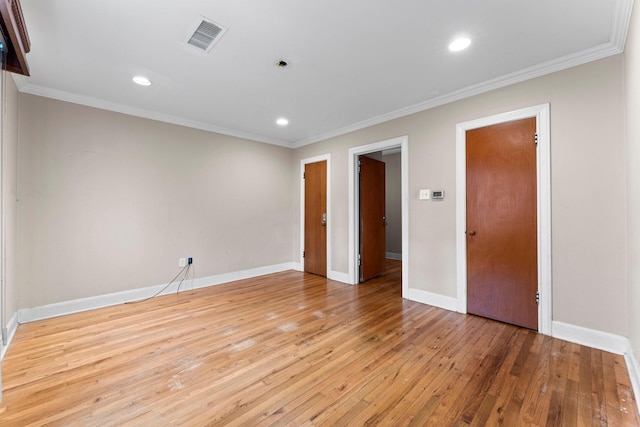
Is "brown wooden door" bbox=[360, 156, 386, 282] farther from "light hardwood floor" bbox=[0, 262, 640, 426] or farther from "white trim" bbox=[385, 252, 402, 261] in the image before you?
"white trim" bbox=[385, 252, 402, 261]

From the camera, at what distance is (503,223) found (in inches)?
109

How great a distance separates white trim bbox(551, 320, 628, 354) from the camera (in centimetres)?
214

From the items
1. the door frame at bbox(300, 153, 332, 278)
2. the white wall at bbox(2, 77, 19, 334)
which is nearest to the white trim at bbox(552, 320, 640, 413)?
the door frame at bbox(300, 153, 332, 278)

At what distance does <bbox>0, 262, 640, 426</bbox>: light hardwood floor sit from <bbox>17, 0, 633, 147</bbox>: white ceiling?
2.54 meters

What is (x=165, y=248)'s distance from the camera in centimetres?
382

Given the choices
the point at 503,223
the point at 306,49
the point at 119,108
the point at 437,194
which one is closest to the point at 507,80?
the point at 437,194

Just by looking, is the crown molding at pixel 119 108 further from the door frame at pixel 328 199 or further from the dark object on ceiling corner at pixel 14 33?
the dark object on ceiling corner at pixel 14 33

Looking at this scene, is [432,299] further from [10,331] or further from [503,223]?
[10,331]

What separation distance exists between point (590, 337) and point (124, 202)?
517cm

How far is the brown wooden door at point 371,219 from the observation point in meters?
4.39

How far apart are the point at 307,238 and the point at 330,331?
8.77 feet

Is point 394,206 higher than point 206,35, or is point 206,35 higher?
point 206,35

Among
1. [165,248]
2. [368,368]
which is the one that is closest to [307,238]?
[165,248]

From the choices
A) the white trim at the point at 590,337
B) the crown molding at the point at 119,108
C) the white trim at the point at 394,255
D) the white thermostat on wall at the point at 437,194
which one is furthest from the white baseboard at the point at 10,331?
the white trim at the point at 394,255
